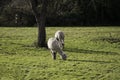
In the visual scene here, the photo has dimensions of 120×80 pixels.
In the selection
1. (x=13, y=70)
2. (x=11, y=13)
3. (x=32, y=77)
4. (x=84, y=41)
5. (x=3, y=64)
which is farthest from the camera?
(x=11, y=13)

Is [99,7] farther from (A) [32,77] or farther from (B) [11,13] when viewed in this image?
(A) [32,77]

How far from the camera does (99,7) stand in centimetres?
4262

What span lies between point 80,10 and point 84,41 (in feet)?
58.0

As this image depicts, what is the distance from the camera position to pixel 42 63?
16672mm

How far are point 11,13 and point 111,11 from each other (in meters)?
13.0

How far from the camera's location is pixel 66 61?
1717 centimetres

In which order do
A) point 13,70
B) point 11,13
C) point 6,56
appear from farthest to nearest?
point 11,13
point 6,56
point 13,70

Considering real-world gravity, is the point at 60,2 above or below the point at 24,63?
above

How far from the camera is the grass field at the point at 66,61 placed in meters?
14.2

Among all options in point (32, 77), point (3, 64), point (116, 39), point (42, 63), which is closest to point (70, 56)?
point (42, 63)

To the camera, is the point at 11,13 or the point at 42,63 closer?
the point at 42,63

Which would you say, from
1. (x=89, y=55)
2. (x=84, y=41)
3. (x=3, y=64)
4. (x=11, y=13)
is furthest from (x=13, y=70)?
(x=11, y=13)

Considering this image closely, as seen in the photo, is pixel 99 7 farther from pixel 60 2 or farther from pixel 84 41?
pixel 84 41

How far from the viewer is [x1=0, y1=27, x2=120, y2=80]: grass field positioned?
14223 millimetres
